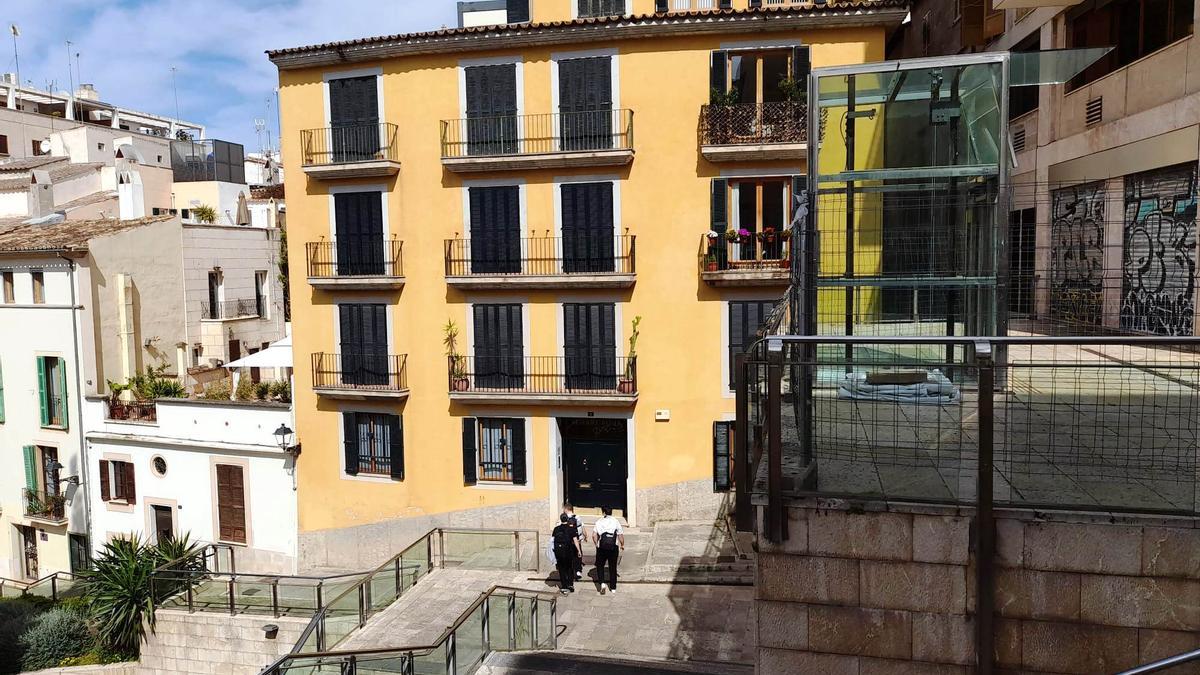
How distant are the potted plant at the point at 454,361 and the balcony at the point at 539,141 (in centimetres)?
387

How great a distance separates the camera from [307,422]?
20.7 m

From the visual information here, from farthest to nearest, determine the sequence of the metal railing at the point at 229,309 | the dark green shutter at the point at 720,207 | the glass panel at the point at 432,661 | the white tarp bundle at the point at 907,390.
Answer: the metal railing at the point at 229,309 < the dark green shutter at the point at 720,207 < the glass panel at the point at 432,661 < the white tarp bundle at the point at 907,390

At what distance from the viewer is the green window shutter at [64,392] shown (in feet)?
73.7

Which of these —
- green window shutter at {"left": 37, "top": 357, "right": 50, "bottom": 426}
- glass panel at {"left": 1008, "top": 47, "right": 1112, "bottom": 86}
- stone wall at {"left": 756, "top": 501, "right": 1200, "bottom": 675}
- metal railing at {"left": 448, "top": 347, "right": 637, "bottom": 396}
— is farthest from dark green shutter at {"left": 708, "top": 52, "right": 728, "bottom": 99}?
green window shutter at {"left": 37, "top": 357, "right": 50, "bottom": 426}

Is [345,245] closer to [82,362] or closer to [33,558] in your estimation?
[82,362]

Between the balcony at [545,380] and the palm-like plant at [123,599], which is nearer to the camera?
the palm-like plant at [123,599]

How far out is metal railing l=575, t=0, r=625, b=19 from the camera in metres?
20.7

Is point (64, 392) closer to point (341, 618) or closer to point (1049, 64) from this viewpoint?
point (341, 618)

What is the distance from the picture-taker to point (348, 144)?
19938 mm

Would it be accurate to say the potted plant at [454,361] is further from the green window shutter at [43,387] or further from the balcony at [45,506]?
the balcony at [45,506]

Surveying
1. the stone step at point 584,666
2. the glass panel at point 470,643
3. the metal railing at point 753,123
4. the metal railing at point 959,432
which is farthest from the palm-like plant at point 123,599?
the metal railing at point 959,432

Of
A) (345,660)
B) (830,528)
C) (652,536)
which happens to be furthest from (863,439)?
(652,536)

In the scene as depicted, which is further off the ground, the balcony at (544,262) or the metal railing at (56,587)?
the balcony at (544,262)

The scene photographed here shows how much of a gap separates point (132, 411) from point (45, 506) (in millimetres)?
4466
